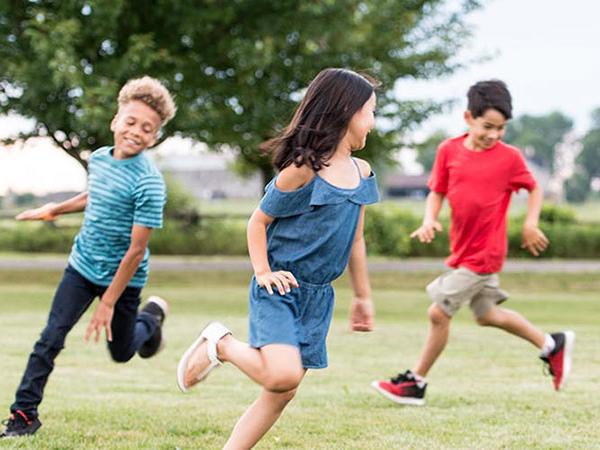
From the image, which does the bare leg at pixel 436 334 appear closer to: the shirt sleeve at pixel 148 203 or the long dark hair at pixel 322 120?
the shirt sleeve at pixel 148 203

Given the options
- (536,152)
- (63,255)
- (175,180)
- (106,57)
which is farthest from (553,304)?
(536,152)

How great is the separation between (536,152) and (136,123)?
460 feet

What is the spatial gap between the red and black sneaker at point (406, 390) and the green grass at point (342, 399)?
3.5 inches

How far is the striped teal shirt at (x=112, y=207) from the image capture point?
5449mm

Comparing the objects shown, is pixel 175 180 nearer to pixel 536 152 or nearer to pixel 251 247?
pixel 251 247

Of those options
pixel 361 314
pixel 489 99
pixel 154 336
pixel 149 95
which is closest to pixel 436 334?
pixel 489 99

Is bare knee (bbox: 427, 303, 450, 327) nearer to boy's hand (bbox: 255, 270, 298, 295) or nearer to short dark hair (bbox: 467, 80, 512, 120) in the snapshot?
short dark hair (bbox: 467, 80, 512, 120)

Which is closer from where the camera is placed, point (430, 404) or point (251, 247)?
point (251, 247)

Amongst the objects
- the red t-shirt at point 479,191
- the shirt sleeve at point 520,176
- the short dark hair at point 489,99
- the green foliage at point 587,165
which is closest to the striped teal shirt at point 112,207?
the red t-shirt at point 479,191

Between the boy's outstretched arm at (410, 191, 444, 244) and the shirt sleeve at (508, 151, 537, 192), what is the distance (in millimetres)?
463

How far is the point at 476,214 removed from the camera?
659 centimetres

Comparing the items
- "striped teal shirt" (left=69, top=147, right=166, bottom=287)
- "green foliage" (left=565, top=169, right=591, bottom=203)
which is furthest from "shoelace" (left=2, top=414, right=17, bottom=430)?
"green foliage" (left=565, top=169, right=591, bottom=203)

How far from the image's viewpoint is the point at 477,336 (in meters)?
12.0

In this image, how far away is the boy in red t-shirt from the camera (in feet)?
21.5
